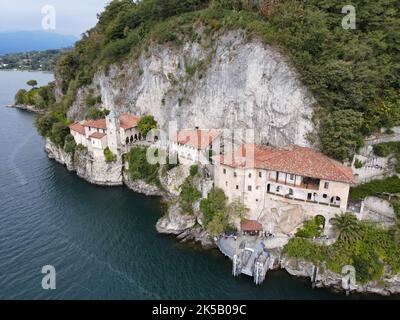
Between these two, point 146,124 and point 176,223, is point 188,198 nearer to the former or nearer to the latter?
point 176,223

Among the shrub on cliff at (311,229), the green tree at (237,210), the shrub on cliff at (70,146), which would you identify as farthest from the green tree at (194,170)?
the shrub on cliff at (70,146)

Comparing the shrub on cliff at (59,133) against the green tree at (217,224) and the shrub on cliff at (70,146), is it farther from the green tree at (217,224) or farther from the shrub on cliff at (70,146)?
the green tree at (217,224)

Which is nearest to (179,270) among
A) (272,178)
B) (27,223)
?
(272,178)

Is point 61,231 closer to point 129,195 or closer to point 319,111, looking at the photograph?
point 129,195

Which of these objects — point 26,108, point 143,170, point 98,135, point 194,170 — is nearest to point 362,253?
point 194,170

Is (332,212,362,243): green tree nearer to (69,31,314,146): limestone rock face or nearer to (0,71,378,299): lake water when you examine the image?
(0,71,378,299): lake water

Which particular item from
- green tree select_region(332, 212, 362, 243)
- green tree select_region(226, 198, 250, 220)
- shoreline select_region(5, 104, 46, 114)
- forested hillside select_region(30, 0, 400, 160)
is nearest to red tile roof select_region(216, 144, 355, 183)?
forested hillside select_region(30, 0, 400, 160)

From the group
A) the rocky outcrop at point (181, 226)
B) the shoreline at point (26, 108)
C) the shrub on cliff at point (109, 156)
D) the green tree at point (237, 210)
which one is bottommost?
the rocky outcrop at point (181, 226)
